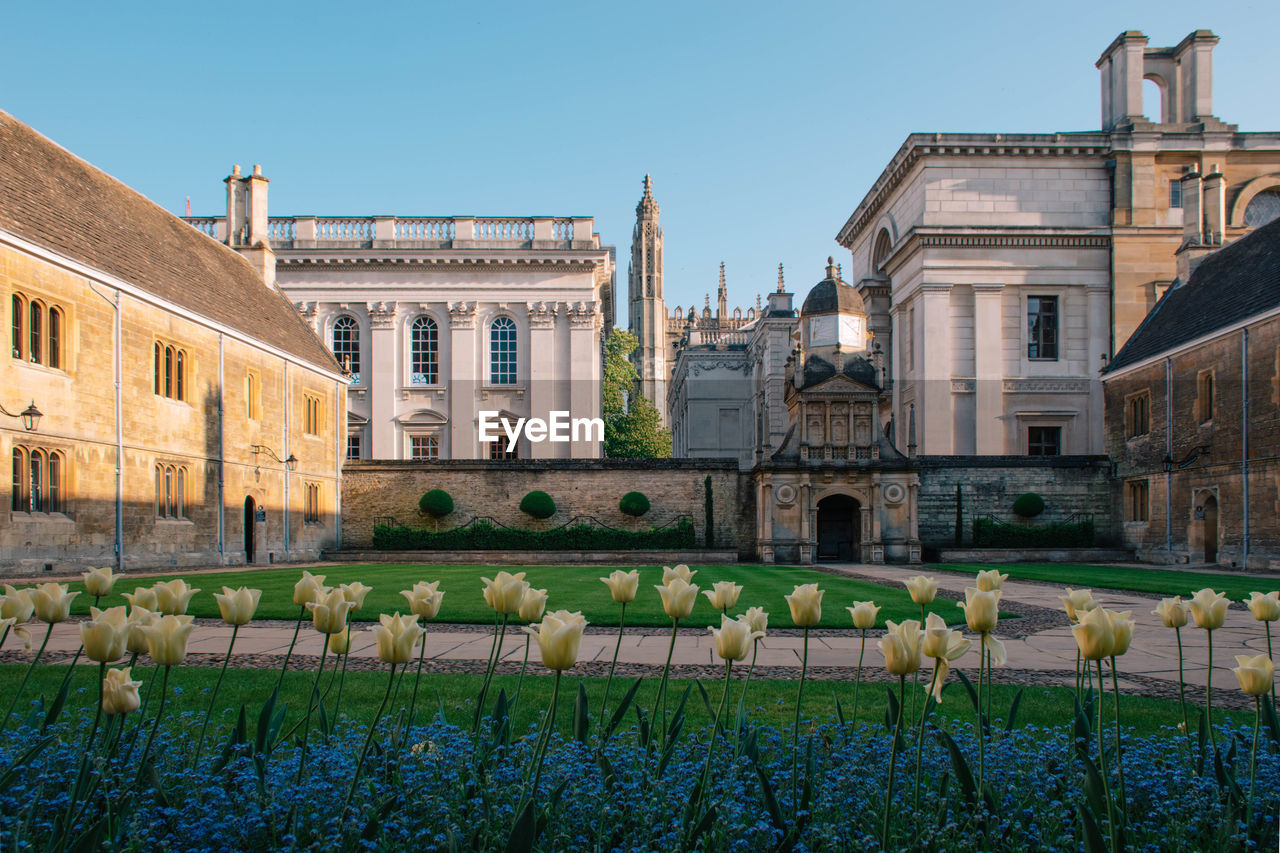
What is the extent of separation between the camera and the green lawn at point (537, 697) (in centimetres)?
560

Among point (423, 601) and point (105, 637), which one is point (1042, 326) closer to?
point (423, 601)

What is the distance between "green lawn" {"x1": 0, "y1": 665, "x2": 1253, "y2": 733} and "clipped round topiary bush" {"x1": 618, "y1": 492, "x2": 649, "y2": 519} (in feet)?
72.7

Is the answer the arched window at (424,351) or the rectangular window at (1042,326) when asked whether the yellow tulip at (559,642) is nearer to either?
the rectangular window at (1042,326)

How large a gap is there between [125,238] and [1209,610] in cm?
2505

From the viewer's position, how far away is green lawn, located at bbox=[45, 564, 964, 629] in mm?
11523

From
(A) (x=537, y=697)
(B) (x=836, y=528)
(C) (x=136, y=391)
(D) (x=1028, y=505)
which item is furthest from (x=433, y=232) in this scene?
(A) (x=537, y=697)

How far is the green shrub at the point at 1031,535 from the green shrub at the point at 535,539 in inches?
381

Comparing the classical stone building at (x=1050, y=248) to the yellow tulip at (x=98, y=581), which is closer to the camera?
the yellow tulip at (x=98, y=581)

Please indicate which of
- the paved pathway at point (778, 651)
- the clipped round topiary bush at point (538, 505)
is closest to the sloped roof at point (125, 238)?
the clipped round topiary bush at point (538, 505)

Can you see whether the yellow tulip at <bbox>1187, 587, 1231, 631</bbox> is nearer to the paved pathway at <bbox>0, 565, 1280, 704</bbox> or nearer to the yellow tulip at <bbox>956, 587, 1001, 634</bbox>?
the yellow tulip at <bbox>956, 587, 1001, 634</bbox>

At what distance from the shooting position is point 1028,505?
1166 inches

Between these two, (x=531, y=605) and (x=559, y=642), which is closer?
(x=559, y=642)

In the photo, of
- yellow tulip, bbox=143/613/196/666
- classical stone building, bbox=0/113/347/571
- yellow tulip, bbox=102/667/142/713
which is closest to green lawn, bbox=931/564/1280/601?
yellow tulip, bbox=143/613/196/666

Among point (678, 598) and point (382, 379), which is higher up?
point (382, 379)
